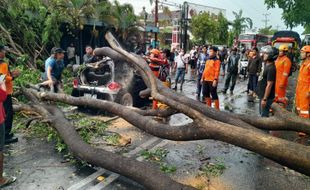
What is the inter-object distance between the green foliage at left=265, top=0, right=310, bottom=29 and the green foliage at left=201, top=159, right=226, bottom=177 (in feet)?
98.0

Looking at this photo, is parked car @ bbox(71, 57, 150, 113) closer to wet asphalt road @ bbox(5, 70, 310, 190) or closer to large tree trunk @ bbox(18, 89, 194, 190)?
wet asphalt road @ bbox(5, 70, 310, 190)

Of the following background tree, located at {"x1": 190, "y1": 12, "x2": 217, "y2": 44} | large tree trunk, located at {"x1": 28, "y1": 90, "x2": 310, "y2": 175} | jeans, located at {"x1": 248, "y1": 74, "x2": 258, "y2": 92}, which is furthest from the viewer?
background tree, located at {"x1": 190, "y1": 12, "x2": 217, "y2": 44}

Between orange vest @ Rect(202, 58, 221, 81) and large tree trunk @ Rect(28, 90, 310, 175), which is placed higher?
orange vest @ Rect(202, 58, 221, 81)

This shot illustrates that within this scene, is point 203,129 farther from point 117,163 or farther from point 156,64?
point 156,64

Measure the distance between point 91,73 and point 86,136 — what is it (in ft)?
10.3

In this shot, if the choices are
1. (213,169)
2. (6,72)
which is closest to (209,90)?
(213,169)

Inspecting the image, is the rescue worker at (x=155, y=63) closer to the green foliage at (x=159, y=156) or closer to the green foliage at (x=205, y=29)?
the green foliage at (x=159, y=156)

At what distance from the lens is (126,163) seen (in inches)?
174

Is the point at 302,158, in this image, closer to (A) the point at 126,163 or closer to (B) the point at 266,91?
(A) the point at 126,163

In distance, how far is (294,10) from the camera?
32.2 m

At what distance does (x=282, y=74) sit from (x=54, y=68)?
601 centimetres

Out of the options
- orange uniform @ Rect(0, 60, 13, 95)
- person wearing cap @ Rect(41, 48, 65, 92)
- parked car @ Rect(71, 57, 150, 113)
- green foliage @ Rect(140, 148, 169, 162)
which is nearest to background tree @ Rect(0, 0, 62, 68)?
person wearing cap @ Rect(41, 48, 65, 92)

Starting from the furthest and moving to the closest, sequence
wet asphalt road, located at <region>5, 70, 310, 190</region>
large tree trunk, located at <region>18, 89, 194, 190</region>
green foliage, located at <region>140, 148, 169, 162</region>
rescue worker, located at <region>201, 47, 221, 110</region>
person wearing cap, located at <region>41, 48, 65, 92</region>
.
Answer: rescue worker, located at <region>201, 47, 221, 110</region>, person wearing cap, located at <region>41, 48, 65, 92</region>, green foliage, located at <region>140, 148, 169, 162</region>, wet asphalt road, located at <region>5, 70, 310, 190</region>, large tree trunk, located at <region>18, 89, 194, 190</region>

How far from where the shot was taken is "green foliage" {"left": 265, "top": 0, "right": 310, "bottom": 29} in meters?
31.5
